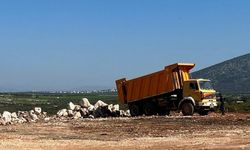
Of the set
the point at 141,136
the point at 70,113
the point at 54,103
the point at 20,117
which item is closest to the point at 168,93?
the point at 70,113

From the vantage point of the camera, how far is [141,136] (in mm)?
23453

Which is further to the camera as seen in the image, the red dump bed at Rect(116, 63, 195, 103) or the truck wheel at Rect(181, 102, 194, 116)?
the red dump bed at Rect(116, 63, 195, 103)

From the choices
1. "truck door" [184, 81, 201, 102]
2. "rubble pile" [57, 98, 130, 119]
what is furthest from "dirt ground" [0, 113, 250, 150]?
"rubble pile" [57, 98, 130, 119]

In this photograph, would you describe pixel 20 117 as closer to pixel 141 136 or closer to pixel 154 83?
pixel 154 83

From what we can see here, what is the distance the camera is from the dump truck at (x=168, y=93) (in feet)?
123

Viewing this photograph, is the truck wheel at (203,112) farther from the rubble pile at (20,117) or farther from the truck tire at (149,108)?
the rubble pile at (20,117)

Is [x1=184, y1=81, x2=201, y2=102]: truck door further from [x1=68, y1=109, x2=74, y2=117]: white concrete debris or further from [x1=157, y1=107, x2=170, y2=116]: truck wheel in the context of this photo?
[x1=68, y1=109, x2=74, y2=117]: white concrete debris

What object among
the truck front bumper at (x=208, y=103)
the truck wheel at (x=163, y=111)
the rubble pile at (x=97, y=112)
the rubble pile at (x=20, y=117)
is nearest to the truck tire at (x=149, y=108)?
the truck wheel at (x=163, y=111)

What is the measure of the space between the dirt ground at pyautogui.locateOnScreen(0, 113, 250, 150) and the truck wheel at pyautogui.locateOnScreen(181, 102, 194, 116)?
429 centimetres

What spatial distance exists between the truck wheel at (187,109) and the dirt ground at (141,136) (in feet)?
14.1

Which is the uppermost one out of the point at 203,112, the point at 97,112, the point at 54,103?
the point at 54,103

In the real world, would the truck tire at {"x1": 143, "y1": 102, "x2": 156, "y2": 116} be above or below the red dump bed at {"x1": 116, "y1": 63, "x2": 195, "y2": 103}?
below

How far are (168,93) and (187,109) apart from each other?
1978mm

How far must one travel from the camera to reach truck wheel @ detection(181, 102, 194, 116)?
3722cm
